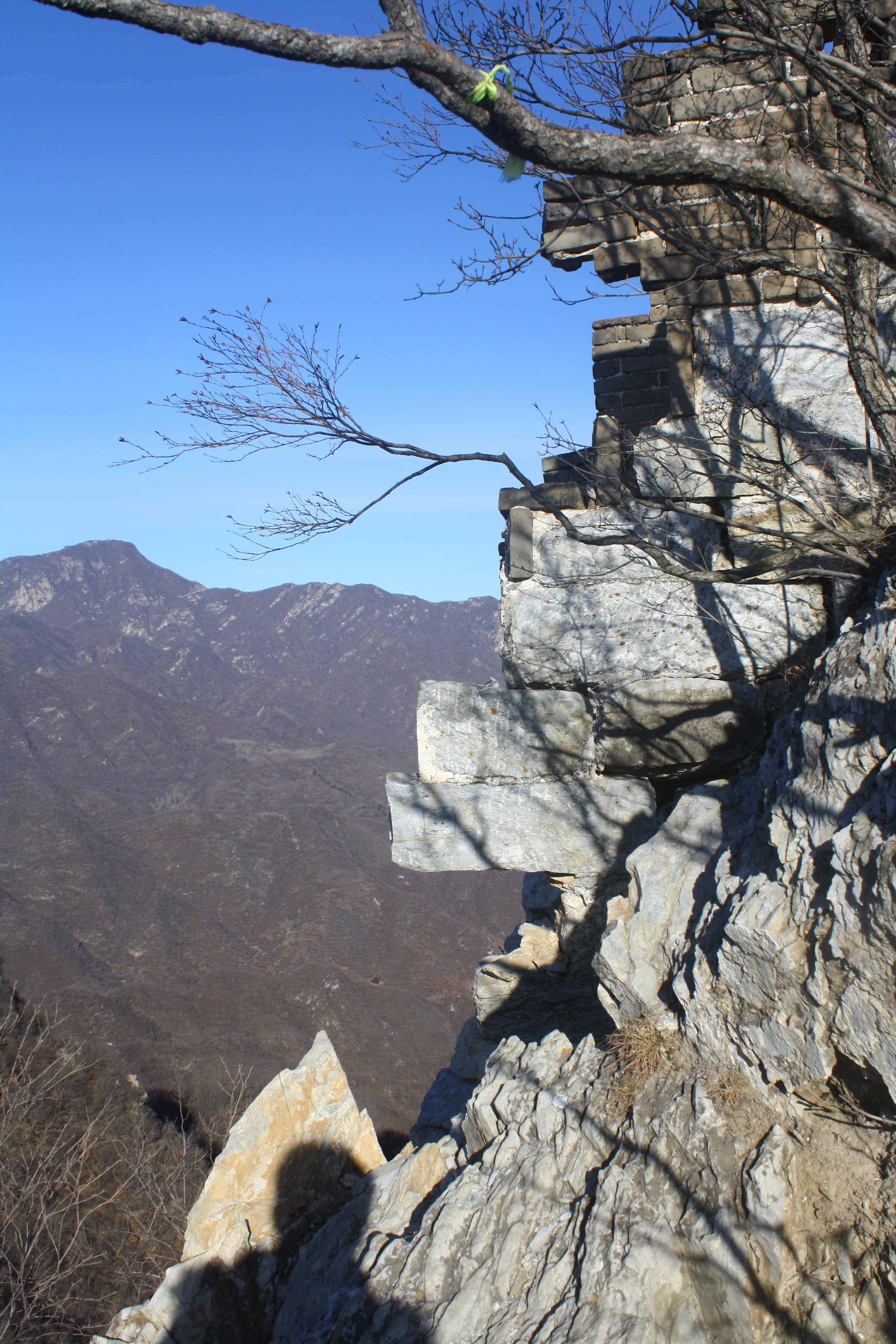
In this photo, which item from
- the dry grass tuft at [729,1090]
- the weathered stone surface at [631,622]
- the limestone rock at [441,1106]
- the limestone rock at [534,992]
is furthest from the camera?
the limestone rock at [441,1106]

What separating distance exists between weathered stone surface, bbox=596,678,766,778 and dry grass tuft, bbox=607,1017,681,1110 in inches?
57.9

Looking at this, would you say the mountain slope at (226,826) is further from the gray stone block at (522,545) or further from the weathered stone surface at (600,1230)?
the gray stone block at (522,545)

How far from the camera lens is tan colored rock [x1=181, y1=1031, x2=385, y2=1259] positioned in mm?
3598

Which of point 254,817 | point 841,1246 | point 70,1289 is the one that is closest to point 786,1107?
point 841,1246

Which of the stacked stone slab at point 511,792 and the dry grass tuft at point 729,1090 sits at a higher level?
the stacked stone slab at point 511,792

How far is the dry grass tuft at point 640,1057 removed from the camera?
8.40 ft

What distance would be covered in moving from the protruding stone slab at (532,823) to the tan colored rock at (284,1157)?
1.24 m

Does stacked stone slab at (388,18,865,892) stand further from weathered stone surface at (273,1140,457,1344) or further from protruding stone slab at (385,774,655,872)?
weathered stone surface at (273,1140,457,1344)

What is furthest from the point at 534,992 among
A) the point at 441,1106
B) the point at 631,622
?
the point at 631,622

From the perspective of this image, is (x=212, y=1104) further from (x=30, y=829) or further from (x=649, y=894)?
(x=649, y=894)

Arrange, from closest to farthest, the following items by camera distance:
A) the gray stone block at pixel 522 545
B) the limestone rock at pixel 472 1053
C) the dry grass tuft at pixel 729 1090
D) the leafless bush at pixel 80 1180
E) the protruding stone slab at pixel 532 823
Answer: the dry grass tuft at pixel 729 1090
the protruding stone slab at pixel 532 823
the gray stone block at pixel 522 545
the limestone rock at pixel 472 1053
the leafless bush at pixel 80 1180

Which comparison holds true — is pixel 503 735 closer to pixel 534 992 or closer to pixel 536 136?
pixel 534 992

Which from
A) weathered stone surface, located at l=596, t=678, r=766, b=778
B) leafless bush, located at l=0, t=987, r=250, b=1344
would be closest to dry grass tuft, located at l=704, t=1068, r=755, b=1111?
weathered stone surface, located at l=596, t=678, r=766, b=778

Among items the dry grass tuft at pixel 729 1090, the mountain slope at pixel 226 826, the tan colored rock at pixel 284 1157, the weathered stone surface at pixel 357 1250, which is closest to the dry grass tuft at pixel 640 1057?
the dry grass tuft at pixel 729 1090
